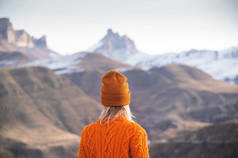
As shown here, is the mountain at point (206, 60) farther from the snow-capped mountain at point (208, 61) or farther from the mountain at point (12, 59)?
the mountain at point (12, 59)

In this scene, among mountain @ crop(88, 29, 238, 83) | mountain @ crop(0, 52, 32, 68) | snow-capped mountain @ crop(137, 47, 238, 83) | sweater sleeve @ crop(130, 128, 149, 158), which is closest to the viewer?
sweater sleeve @ crop(130, 128, 149, 158)

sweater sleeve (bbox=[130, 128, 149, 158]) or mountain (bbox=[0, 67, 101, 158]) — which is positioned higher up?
sweater sleeve (bbox=[130, 128, 149, 158])

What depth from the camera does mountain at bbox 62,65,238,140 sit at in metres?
58.3

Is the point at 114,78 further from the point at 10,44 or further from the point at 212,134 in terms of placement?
the point at 10,44

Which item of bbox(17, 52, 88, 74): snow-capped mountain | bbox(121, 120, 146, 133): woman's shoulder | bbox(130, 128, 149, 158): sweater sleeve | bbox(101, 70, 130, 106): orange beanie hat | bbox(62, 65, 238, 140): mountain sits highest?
bbox(101, 70, 130, 106): orange beanie hat

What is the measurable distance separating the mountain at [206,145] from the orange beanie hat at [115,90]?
25092 mm

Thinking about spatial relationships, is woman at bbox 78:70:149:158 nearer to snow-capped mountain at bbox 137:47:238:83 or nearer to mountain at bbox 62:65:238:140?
mountain at bbox 62:65:238:140

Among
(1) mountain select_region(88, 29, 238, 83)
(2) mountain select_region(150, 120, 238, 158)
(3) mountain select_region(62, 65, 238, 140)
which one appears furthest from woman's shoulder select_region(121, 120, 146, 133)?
(1) mountain select_region(88, 29, 238, 83)

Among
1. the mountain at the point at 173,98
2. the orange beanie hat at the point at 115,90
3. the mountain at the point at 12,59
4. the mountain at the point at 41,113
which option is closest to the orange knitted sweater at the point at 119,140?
the orange beanie hat at the point at 115,90

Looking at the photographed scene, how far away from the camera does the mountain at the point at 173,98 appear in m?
58.3

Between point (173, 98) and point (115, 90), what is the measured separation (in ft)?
242

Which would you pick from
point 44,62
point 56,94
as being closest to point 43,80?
point 56,94

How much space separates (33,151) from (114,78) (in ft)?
120

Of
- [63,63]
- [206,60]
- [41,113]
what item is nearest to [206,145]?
[41,113]
